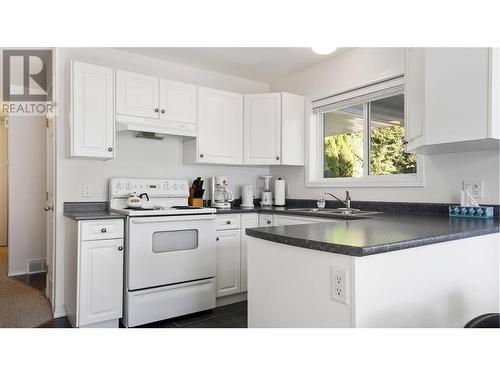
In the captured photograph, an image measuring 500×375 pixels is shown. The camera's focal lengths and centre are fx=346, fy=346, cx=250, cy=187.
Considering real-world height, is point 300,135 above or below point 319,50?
below

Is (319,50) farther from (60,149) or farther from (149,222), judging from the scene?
(60,149)

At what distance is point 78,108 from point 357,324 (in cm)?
253

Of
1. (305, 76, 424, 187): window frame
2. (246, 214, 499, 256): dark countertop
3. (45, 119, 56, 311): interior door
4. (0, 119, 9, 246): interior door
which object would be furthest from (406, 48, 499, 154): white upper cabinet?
(0, 119, 9, 246): interior door

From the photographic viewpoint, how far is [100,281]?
248cm

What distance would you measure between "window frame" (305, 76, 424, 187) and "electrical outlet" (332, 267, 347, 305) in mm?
1441

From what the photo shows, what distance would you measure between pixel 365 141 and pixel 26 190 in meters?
4.14

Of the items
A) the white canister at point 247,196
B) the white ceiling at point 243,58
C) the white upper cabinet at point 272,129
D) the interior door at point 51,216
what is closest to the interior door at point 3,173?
the interior door at point 51,216

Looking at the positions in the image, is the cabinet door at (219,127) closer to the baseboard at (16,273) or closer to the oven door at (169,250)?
the oven door at (169,250)

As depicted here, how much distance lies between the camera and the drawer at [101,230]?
95.0 inches

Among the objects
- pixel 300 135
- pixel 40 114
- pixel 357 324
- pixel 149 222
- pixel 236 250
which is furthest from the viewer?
pixel 40 114

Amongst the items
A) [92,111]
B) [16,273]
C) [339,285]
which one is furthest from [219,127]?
[16,273]

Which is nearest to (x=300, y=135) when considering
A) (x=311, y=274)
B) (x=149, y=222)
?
(x=149, y=222)
